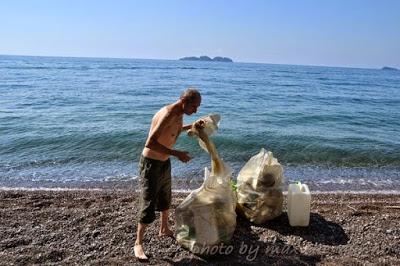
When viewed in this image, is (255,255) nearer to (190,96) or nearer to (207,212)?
(207,212)

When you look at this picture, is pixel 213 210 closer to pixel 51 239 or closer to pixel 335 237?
pixel 335 237

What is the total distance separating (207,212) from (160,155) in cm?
79

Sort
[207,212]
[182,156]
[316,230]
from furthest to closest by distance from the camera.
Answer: [316,230] → [207,212] → [182,156]

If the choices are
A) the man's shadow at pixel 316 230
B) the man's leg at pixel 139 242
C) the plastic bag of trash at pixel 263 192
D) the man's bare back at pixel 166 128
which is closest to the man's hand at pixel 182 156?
the man's bare back at pixel 166 128

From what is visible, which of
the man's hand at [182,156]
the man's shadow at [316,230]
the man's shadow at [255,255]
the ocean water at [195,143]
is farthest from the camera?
the ocean water at [195,143]

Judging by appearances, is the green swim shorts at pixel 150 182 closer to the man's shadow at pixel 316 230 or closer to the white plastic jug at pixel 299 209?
the man's shadow at pixel 316 230

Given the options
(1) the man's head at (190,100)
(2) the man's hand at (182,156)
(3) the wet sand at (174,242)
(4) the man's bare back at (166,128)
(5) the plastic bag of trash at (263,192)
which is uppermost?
(1) the man's head at (190,100)

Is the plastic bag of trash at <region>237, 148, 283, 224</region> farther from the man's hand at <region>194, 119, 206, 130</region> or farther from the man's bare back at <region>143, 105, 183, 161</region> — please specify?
the man's bare back at <region>143, 105, 183, 161</region>

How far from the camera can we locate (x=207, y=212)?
15.7 feet

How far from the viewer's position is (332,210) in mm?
6520

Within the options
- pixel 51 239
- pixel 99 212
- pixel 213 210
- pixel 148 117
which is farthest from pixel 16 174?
pixel 148 117

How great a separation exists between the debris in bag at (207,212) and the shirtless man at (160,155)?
29cm

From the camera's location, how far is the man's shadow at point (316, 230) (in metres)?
5.27

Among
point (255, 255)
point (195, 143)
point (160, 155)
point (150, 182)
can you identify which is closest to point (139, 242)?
point (150, 182)
